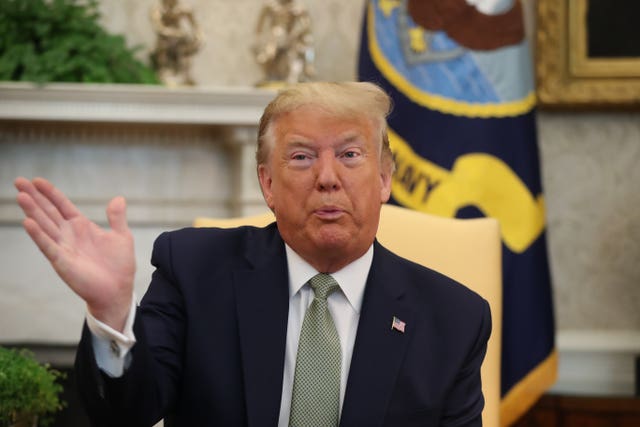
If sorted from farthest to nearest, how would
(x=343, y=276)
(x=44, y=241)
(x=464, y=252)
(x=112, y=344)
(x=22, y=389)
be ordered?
1. (x=464, y=252)
2. (x=22, y=389)
3. (x=343, y=276)
4. (x=112, y=344)
5. (x=44, y=241)

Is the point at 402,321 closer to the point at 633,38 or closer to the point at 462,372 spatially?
the point at 462,372

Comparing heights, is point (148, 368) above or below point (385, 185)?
below

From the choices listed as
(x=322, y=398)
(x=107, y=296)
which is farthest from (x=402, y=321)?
(x=107, y=296)

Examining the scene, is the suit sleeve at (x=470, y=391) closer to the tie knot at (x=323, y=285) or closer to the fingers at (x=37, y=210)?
the tie knot at (x=323, y=285)

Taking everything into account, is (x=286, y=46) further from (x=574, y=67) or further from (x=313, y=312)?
(x=313, y=312)

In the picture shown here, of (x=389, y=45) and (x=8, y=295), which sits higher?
(x=389, y=45)

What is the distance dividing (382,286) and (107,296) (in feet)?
2.17

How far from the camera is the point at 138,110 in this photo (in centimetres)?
390

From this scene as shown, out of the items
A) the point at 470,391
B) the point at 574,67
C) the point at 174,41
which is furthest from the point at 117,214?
the point at 574,67

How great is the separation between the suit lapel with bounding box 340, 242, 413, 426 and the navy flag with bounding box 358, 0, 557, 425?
1960 mm

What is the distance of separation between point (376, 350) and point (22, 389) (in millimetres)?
842

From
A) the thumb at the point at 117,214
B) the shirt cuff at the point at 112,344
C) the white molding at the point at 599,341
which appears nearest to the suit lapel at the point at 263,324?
the shirt cuff at the point at 112,344

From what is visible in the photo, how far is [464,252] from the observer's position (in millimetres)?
2365

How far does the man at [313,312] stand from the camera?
5.85 ft
